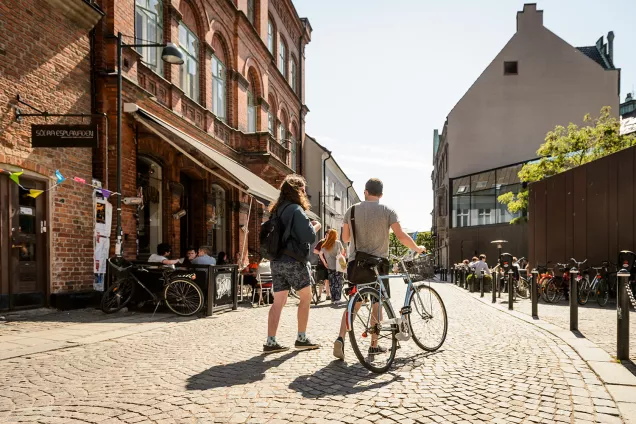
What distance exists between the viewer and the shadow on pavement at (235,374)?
164 inches

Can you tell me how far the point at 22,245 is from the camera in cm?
905

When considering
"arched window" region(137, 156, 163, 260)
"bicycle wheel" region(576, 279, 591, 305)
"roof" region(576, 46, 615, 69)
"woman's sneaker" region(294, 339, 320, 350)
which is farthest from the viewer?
"roof" region(576, 46, 615, 69)

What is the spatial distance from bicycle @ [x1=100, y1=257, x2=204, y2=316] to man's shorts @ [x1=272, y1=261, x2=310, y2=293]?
4026 mm

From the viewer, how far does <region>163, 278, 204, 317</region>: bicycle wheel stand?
917 cm

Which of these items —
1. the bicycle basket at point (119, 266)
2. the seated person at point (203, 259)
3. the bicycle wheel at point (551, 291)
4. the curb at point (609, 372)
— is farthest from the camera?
the bicycle wheel at point (551, 291)

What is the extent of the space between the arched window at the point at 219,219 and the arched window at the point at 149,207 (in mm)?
3429

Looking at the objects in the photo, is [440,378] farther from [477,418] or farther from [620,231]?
[620,231]

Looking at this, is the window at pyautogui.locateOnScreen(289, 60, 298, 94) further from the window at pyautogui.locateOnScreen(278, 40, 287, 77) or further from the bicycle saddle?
the bicycle saddle

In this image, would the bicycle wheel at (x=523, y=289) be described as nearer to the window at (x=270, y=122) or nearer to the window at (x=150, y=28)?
the window at (x=150, y=28)

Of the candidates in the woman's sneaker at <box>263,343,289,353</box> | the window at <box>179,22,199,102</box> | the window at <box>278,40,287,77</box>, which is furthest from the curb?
the window at <box>278,40,287,77</box>

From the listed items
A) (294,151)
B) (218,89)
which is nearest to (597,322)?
(218,89)

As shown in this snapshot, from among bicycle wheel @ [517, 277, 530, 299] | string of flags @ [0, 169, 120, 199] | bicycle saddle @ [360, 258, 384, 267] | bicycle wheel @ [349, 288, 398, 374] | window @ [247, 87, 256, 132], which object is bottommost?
bicycle wheel @ [517, 277, 530, 299]

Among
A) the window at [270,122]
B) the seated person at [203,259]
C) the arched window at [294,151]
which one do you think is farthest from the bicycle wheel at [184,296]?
the arched window at [294,151]

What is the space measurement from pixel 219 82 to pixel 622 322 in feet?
49.3
